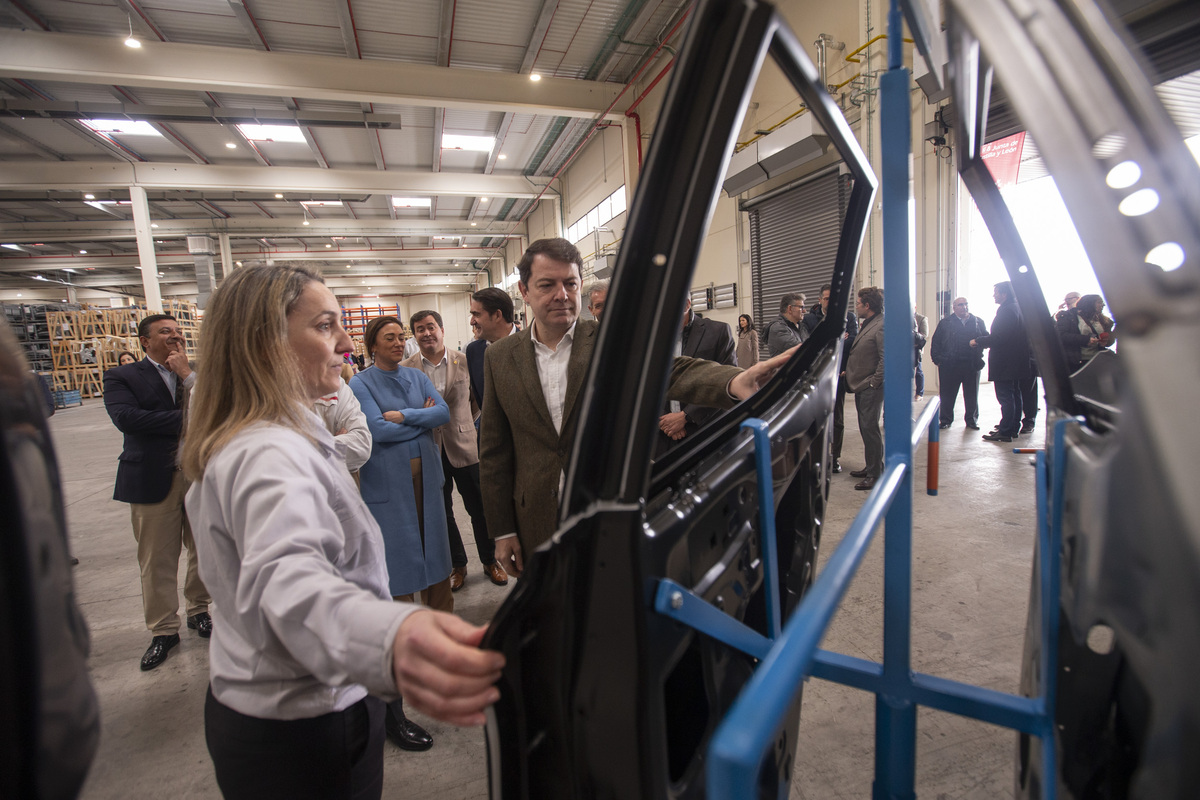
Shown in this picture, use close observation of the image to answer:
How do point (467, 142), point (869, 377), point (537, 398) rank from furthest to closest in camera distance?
1. point (467, 142)
2. point (869, 377)
3. point (537, 398)

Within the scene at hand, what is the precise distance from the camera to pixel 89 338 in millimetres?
17406

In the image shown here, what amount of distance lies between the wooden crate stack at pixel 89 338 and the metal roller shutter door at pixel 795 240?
634 inches

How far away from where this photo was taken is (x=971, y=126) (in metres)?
1.33

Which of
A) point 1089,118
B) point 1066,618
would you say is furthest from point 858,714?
point 1089,118

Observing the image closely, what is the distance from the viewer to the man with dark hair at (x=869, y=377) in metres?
4.32

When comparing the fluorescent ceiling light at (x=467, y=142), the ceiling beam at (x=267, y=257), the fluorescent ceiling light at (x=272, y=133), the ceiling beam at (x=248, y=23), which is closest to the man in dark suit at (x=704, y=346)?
the ceiling beam at (x=248, y=23)

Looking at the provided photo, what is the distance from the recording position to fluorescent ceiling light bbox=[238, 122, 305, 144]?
10086 mm

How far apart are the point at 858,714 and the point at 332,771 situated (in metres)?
1.82

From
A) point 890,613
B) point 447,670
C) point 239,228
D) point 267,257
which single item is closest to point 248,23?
point 447,670

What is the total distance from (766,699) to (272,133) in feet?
43.6

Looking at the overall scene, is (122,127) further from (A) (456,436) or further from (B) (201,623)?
(A) (456,436)

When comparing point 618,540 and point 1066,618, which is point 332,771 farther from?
point 1066,618

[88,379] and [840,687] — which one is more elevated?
[88,379]

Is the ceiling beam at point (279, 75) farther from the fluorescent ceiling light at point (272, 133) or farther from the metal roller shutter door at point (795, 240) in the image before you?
the metal roller shutter door at point (795, 240)
